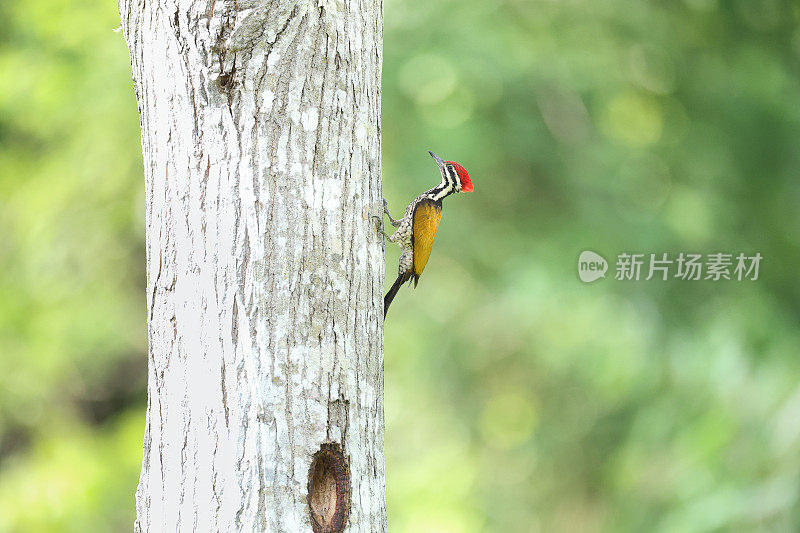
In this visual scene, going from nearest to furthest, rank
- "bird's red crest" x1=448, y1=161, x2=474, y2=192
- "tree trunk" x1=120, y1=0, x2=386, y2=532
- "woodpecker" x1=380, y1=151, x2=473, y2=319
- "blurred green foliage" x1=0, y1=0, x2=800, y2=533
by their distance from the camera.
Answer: "tree trunk" x1=120, y1=0, x2=386, y2=532
"woodpecker" x1=380, y1=151, x2=473, y2=319
"bird's red crest" x1=448, y1=161, x2=474, y2=192
"blurred green foliage" x1=0, y1=0, x2=800, y2=533

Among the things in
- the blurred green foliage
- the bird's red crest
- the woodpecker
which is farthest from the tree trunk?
the blurred green foliage

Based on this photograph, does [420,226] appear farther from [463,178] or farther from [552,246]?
[552,246]

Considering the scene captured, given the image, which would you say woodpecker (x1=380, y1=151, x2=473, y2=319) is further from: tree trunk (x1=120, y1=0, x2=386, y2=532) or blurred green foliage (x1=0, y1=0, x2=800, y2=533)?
blurred green foliage (x1=0, y1=0, x2=800, y2=533)

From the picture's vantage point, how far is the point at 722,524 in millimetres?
5070

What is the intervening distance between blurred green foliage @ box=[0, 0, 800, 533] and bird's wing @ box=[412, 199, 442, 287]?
2.70 m

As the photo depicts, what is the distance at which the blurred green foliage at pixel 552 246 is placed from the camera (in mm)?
5746

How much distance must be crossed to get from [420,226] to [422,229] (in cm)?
2

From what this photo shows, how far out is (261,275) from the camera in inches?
79.0

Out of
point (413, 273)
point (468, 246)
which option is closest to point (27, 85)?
point (468, 246)

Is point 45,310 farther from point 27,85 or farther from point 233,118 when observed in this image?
point 233,118

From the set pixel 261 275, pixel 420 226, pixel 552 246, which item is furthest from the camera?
pixel 552 246

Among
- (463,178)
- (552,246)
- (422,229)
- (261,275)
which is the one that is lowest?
(261,275)

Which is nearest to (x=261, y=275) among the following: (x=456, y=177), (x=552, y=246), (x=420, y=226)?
(x=420, y=226)

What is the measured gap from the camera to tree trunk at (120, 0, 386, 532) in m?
1.99
